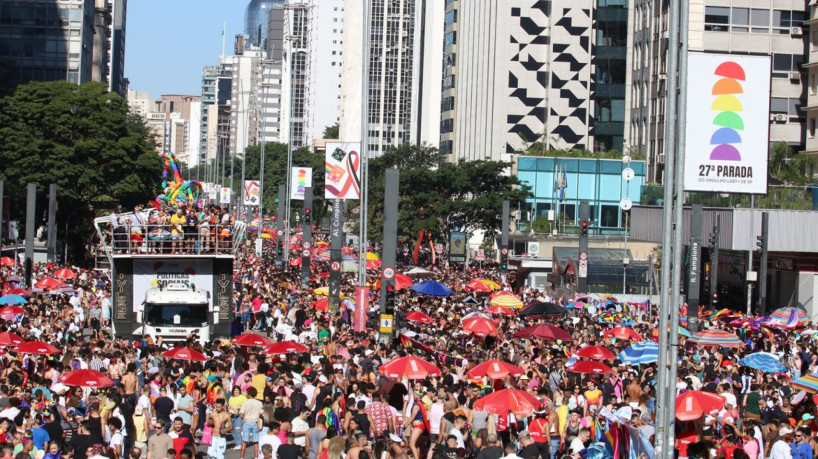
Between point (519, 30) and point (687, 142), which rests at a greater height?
point (519, 30)

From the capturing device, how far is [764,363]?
22.1 m

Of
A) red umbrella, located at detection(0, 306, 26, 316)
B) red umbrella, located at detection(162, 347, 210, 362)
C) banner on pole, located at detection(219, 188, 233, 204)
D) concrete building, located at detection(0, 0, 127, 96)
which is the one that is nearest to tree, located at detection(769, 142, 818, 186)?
red umbrella, located at detection(0, 306, 26, 316)

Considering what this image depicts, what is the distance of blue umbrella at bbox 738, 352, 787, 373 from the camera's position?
867 inches

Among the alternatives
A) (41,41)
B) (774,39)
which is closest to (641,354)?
(774,39)

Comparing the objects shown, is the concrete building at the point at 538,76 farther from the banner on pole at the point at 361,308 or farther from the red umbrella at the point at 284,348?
the red umbrella at the point at 284,348

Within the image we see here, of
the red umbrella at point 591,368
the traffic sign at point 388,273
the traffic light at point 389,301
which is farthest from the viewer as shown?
the traffic sign at point 388,273

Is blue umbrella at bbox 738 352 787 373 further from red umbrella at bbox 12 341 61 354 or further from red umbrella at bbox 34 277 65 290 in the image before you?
red umbrella at bbox 34 277 65 290

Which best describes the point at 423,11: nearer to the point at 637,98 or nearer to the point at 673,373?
the point at 637,98

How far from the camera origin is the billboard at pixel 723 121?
14266mm

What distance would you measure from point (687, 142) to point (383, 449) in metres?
5.16

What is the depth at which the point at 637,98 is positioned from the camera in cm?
8262

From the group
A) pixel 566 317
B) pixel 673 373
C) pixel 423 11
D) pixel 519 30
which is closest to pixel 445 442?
pixel 673 373

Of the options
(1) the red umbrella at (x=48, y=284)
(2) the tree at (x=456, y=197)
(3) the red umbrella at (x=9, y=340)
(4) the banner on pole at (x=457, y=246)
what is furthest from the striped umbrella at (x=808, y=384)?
(2) the tree at (x=456, y=197)

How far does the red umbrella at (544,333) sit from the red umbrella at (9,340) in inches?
421
